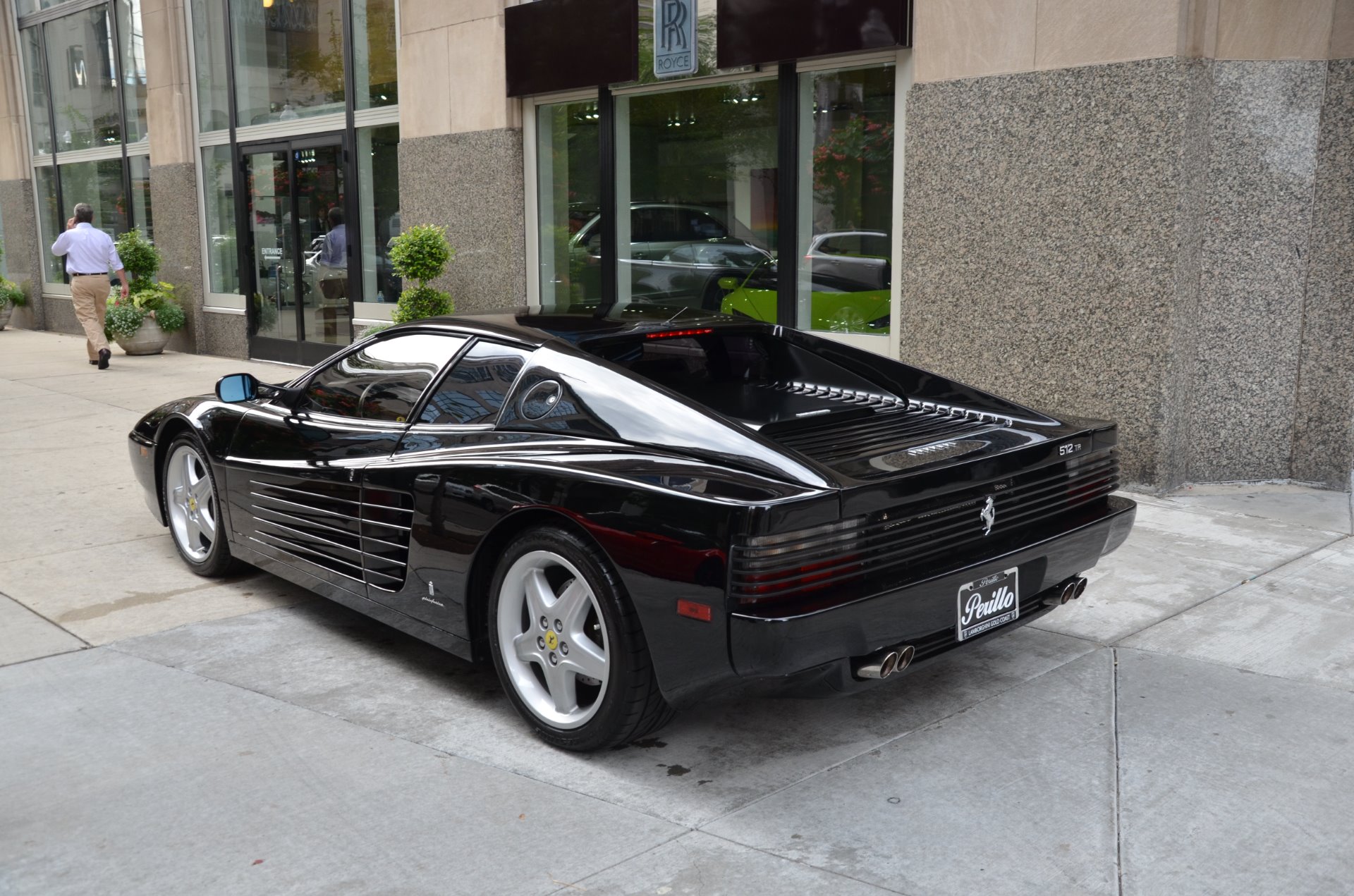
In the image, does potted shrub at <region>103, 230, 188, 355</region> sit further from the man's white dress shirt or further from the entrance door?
the entrance door

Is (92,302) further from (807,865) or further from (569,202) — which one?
(807,865)

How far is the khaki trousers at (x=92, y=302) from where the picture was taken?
571 inches

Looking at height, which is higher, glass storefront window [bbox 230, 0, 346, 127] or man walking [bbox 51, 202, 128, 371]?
glass storefront window [bbox 230, 0, 346, 127]

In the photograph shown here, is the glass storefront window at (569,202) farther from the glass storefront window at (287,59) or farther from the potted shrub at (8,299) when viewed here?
the potted shrub at (8,299)

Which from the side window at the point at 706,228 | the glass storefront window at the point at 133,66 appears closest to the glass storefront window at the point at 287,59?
the glass storefront window at the point at 133,66

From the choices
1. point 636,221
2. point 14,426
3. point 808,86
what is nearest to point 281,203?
point 14,426

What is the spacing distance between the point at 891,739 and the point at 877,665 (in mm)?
548

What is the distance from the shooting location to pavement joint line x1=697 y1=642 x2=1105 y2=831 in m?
3.38

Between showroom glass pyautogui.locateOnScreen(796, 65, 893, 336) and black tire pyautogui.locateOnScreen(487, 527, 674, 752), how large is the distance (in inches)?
210

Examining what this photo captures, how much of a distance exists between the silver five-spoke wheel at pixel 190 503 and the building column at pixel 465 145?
537 cm

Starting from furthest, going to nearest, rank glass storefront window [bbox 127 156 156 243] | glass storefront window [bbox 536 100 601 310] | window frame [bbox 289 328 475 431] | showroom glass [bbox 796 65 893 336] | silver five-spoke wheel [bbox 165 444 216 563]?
glass storefront window [bbox 127 156 156 243] → glass storefront window [bbox 536 100 601 310] → showroom glass [bbox 796 65 893 336] → silver five-spoke wheel [bbox 165 444 216 563] → window frame [bbox 289 328 475 431]

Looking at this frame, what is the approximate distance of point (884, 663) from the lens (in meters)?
3.38

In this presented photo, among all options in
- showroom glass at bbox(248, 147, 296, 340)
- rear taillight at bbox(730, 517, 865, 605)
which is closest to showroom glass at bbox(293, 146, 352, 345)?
showroom glass at bbox(248, 147, 296, 340)

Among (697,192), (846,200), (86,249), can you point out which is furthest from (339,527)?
(86,249)
